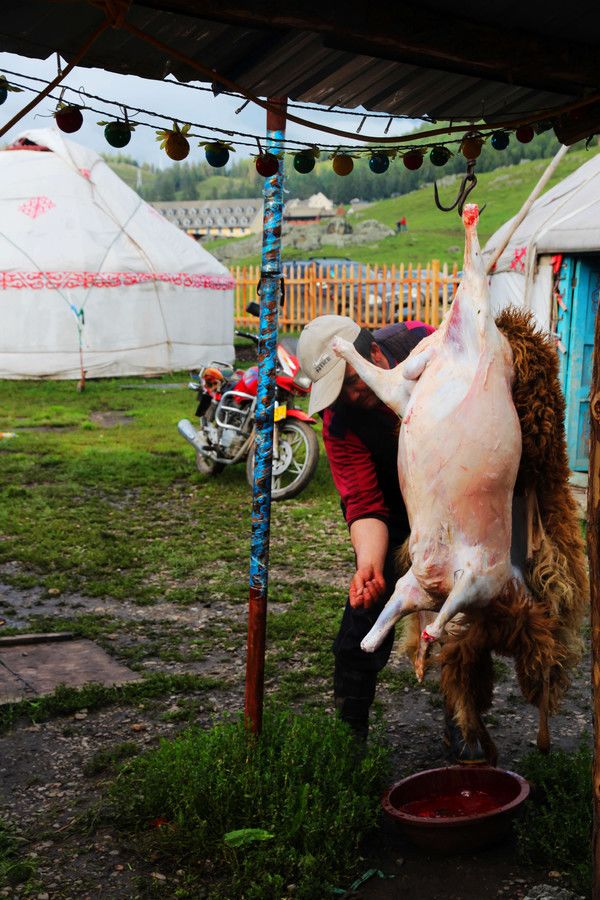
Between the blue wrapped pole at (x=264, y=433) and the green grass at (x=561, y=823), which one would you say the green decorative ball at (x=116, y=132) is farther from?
the green grass at (x=561, y=823)

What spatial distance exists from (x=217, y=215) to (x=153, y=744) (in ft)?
320

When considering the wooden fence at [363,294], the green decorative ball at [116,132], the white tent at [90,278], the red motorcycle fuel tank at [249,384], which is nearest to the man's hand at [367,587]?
the green decorative ball at [116,132]

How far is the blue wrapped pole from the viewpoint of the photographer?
10.6ft

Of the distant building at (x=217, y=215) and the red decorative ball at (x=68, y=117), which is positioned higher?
the distant building at (x=217, y=215)

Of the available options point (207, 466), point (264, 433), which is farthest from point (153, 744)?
point (207, 466)

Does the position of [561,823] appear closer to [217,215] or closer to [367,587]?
[367,587]

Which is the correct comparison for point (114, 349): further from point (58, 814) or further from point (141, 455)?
point (58, 814)

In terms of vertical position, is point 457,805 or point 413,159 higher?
point 413,159

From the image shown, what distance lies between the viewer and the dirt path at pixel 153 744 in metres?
2.91

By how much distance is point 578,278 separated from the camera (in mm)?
8359

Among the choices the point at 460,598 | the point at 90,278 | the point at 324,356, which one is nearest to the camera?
the point at 460,598

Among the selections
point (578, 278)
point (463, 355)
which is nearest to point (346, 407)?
point (463, 355)

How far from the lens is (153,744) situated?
150 inches

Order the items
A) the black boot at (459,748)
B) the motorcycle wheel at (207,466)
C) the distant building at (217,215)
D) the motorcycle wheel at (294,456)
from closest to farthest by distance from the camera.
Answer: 1. the black boot at (459,748)
2. the motorcycle wheel at (294,456)
3. the motorcycle wheel at (207,466)
4. the distant building at (217,215)
